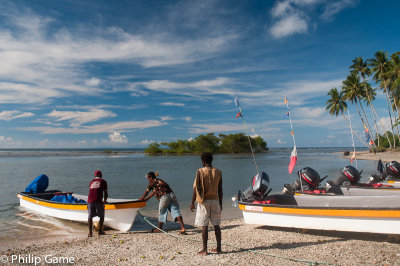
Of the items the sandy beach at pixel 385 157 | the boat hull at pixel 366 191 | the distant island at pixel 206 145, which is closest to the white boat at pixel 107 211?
the boat hull at pixel 366 191

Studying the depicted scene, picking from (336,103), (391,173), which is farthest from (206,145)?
(391,173)

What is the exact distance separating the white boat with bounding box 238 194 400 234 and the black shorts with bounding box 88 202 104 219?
392 cm

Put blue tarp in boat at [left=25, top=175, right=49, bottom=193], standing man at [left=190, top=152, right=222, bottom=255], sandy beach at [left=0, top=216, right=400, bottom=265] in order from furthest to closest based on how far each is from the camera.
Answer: blue tarp in boat at [left=25, top=175, right=49, bottom=193] → sandy beach at [left=0, top=216, right=400, bottom=265] → standing man at [left=190, top=152, right=222, bottom=255]

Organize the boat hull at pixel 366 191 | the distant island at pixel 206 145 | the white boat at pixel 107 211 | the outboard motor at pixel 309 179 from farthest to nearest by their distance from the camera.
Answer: the distant island at pixel 206 145 → the outboard motor at pixel 309 179 → the boat hull at pixel 366 191 → the white boat at pixel 107 211

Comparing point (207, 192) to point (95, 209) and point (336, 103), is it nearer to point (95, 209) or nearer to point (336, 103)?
point (95, 209)

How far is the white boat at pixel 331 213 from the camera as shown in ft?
20.5

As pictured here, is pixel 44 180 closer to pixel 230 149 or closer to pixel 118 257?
pixel 118 257

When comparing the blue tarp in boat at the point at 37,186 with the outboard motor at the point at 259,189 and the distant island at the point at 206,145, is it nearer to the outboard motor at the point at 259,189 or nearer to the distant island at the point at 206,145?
the outboard motor at the point at 259,189

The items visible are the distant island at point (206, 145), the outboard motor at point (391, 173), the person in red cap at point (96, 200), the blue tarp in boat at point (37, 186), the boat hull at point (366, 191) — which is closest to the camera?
the person in red cap at point (96, 200)

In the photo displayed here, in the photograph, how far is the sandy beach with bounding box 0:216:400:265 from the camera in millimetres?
5863

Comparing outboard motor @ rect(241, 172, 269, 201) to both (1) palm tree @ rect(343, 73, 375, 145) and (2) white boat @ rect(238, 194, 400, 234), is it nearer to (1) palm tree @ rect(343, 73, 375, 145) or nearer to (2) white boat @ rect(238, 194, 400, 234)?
(2) white boat @ rect(238, 194, 400, 234)

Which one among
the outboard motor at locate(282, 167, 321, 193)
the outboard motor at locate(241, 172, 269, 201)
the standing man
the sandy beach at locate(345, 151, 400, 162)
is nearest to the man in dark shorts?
the outboard motor at locate(241, 172, 269, 201)

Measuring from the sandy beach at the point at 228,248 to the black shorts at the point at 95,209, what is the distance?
2.04 ft

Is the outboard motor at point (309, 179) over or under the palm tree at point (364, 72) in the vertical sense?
under
